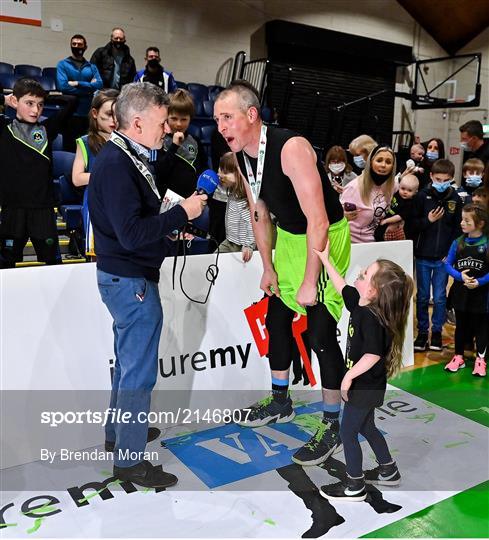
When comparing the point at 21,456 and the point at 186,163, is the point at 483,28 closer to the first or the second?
the point at 186,163

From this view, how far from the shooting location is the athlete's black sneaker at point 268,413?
288 cm

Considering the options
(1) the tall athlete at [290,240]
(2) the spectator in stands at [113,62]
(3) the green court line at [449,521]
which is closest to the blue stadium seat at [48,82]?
(2) the spectator in stands at [113,62]

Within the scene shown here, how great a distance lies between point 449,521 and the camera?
216 centimetres

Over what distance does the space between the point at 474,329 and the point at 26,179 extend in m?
3.26

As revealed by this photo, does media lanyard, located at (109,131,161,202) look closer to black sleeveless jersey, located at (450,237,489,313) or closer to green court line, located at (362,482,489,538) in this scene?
green court line, located at (362,482,489,538)

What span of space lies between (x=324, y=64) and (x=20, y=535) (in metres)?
11.0

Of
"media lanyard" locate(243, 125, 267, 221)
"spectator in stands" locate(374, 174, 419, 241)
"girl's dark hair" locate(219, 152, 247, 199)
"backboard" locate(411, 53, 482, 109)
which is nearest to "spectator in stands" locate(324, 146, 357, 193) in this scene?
A: "spectator in stands" locate(374, 174, 419, 241)

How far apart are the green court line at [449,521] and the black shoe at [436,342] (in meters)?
1.98

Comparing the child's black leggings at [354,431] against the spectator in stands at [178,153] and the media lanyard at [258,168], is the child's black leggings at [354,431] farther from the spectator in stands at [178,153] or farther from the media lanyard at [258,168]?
the spectator in stands at [178,153]

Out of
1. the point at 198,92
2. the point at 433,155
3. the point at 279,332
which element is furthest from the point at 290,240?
the point at 198,92

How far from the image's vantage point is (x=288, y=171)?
2.30 m

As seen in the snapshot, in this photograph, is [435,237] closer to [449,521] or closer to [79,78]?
[449,521]

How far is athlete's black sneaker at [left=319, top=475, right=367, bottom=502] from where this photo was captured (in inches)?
88.4

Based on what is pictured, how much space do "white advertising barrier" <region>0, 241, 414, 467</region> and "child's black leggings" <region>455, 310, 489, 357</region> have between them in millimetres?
1577
